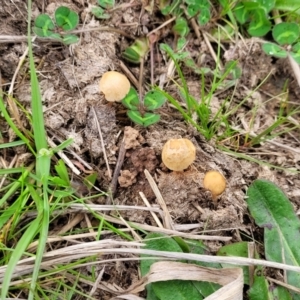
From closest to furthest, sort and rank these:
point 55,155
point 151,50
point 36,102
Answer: point 36,102 < point 55,155 < point 151,50

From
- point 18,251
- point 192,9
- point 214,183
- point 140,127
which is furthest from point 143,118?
point 18,251

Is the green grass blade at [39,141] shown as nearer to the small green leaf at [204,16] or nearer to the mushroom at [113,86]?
the mushroom at [113,86]

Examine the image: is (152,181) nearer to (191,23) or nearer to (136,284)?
(136,284)

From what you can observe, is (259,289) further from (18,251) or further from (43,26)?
(43,26)

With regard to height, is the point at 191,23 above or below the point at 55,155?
above

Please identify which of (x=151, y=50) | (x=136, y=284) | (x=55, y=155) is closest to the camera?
(x=136, y=284)

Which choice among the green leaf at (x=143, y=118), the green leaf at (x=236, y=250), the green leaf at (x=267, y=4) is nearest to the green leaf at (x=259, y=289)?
the green leaf at (x=236, y=250)

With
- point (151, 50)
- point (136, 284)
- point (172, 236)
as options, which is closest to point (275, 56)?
point (151, 50)

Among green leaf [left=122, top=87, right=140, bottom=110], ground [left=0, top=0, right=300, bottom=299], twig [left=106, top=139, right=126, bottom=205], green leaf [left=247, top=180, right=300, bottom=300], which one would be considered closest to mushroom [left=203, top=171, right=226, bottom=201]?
ground [left=0, top=0, right=300, bottom=299]
